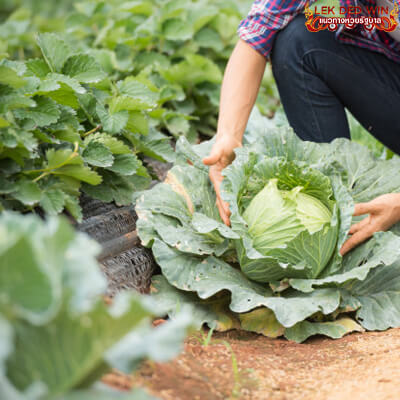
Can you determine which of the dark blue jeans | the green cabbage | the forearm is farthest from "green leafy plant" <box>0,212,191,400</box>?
the dark blue jeans

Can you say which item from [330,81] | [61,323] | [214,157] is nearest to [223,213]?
[214,157]

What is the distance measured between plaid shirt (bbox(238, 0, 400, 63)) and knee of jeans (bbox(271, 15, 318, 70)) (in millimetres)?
28

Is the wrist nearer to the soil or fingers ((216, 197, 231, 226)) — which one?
fingers ((216, 197, 231, 226))

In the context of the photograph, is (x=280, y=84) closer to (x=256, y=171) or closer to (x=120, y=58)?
(x=256, y=171)

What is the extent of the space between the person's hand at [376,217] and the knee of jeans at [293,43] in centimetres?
75

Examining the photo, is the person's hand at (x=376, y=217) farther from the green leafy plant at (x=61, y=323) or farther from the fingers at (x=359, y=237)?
the green leafy plant at (x=61, y=323)

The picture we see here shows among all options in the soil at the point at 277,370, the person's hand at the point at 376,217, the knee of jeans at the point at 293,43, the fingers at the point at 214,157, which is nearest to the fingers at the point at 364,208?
the person's hand at the point at 376,217

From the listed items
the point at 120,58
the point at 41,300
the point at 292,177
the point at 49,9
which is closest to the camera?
the point at 41,300

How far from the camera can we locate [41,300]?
82 centimetres

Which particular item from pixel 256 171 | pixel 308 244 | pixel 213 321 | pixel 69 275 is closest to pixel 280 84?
pixel 256 171

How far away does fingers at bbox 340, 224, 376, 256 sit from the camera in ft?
6.28

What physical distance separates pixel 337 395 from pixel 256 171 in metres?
0.87

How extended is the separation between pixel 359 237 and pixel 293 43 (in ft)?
Answer: 2.95

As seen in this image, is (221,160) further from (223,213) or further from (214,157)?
(223,213)
